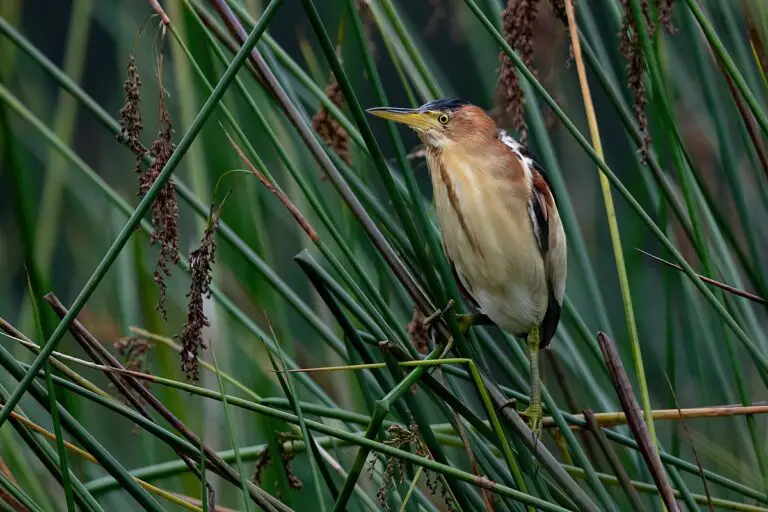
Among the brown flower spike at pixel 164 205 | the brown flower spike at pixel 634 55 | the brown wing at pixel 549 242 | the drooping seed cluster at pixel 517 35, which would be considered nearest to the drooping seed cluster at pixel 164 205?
the brown flower spike at pixel 164 205

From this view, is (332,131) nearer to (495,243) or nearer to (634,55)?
(495,243)

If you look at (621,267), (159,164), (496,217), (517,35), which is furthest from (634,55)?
(159,164)

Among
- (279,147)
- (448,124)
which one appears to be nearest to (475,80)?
(448,124)

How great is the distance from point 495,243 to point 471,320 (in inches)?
6.2

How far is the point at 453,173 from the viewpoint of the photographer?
174 centimetres

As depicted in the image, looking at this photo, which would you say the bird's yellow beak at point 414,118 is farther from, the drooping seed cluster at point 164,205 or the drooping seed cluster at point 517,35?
the drooping seed cluster at point 164,205

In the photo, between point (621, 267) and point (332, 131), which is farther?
point (332, 131)

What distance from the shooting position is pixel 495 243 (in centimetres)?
174

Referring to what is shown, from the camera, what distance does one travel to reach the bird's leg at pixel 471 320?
1595 mm

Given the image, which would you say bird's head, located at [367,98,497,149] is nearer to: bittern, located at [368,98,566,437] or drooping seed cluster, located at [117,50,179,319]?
bittern, located at [368,98,566,437]

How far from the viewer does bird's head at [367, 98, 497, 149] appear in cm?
173

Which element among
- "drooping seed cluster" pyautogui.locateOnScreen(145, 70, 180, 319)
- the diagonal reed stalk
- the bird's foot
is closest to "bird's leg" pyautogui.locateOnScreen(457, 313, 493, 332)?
the bird's foot

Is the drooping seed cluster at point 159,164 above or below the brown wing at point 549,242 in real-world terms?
above

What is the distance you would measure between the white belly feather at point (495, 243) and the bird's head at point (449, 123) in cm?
4
